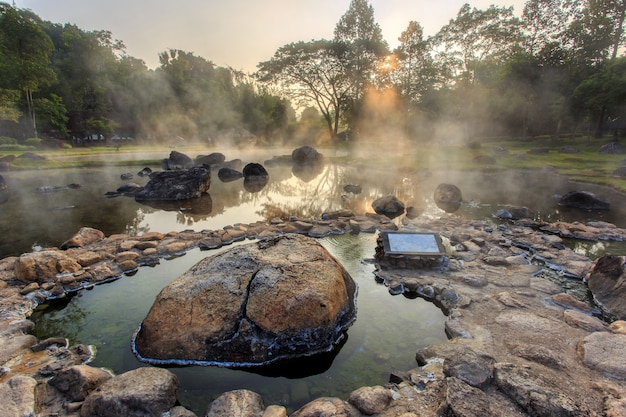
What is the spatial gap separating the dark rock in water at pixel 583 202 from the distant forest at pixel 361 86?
66.0 ft

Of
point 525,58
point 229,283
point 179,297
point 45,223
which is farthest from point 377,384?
point 525,58

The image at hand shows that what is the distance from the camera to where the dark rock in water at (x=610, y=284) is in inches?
174

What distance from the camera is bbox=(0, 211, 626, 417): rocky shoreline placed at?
275 centimetres

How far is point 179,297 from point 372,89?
40142 millimetres

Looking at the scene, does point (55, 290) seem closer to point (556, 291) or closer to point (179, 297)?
point (179, 297)

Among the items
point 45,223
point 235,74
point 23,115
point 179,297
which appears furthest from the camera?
point 235,74

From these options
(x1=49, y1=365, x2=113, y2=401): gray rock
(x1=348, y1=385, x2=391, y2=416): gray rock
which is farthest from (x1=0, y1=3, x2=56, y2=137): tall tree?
(x1=348, y1=385, x2=391, y2=416): gray rock

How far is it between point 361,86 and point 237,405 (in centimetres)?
4105

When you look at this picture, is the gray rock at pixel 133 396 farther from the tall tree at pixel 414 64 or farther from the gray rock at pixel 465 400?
the tall tree at pixel 414 64

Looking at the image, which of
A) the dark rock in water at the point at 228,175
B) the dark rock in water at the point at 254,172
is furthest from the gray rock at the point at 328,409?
the dark rock in water at the point at 228,175

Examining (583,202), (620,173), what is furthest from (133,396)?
(620,173)

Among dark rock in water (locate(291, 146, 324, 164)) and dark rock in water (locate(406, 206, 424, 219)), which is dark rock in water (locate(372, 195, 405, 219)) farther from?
dark rock in water (locate(291, 146, 324, 164))

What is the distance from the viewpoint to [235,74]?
67.0m

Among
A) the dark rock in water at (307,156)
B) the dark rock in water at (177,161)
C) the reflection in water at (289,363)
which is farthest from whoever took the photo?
the dark rock in water at (307,156)
